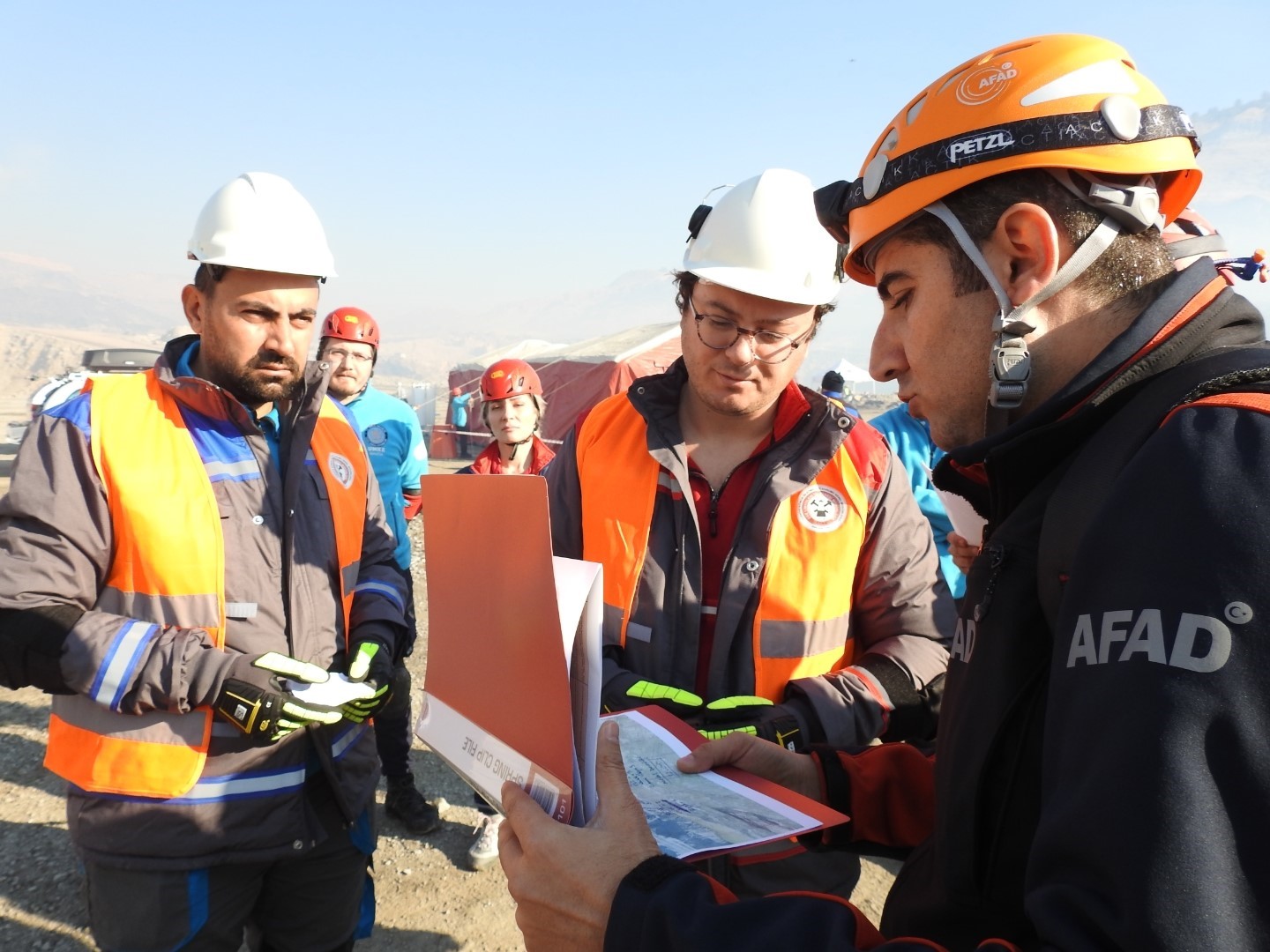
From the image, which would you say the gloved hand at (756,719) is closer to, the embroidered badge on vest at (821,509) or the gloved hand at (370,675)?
the embroidered badge on vest at (821,509)

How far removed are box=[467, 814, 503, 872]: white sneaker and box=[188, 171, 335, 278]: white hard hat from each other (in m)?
2.92

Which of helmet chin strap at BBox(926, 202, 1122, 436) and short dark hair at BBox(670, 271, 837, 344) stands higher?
short dark hair at BBox(670, 271, 837, 344)

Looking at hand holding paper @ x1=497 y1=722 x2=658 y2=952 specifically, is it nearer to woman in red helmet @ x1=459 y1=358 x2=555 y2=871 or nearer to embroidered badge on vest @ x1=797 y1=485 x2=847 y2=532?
embroidered badge on vest @ x1=797 y1=485 x2=847 y2=532

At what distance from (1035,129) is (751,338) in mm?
1354

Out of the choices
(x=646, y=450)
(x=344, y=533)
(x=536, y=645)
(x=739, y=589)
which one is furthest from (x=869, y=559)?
(x=344, y=533)

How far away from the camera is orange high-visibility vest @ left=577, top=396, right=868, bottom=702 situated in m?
2.30

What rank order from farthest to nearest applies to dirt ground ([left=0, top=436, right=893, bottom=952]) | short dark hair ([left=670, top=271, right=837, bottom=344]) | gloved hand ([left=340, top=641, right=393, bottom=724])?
dirt ground ([left=0, top=436, right=893, bottom=952]) < short dark hair ([left=670, top=271, right=837, bottom=344]) < gloved hand ([left=340, top=641, right=393, bottom=724])

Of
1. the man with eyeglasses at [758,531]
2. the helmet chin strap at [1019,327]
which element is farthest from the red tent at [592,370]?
the helmet chin strap at [1019,327]

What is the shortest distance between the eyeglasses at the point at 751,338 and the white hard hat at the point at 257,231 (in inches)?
52.6

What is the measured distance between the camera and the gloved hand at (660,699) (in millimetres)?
2088

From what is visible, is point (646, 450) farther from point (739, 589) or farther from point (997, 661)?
point (997, 661)

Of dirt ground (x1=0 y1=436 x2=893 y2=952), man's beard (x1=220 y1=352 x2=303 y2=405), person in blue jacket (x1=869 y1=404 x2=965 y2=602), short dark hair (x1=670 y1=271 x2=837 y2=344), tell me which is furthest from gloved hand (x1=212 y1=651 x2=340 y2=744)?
person in blue jacket (x1=869 y1=404 x2=965 y2=602)

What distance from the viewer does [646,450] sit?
249cm

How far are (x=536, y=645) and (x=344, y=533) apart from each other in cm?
174
